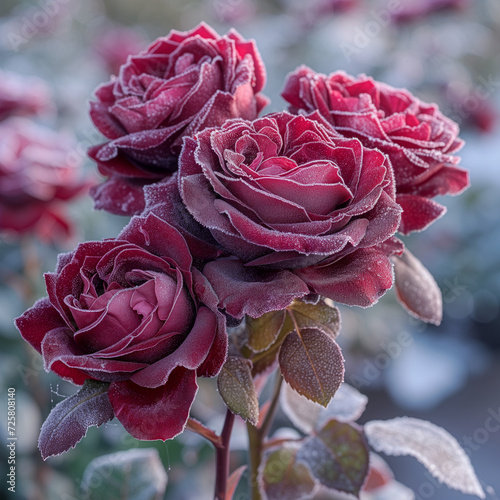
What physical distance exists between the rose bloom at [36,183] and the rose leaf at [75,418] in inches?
29.4

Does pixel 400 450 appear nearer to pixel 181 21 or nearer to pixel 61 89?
pixel 61 89

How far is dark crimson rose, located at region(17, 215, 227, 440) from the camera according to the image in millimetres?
408

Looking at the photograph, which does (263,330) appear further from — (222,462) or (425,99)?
(425,99)

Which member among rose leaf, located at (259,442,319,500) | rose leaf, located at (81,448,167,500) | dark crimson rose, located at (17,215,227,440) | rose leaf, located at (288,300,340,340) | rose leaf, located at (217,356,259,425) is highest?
dark crimson rose, located at (17,215,227,440)

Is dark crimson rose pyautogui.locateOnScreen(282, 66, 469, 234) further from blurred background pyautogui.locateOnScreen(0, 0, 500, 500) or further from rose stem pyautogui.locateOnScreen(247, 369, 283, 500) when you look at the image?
blurred background pyautogui.locateOnScreen(0, 0, 500, 500)

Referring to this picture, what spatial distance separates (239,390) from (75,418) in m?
0.12

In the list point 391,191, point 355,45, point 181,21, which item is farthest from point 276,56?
point 391,191

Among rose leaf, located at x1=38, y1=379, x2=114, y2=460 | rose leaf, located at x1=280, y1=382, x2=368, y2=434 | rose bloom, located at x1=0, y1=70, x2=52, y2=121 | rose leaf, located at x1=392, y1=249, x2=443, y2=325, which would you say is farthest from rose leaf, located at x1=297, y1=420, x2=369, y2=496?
rose bloom, located at x1=0, y1=70, x2=52, y2=121

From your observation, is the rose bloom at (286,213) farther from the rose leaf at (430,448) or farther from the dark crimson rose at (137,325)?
the rose leaf at (430,448)

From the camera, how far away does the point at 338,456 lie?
63cm

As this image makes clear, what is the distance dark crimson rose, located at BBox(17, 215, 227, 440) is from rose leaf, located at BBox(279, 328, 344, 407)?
0.08m

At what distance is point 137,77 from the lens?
57 cm

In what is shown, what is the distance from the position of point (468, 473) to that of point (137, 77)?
1.73 ft

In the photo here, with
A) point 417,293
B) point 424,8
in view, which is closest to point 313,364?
point 417,293
